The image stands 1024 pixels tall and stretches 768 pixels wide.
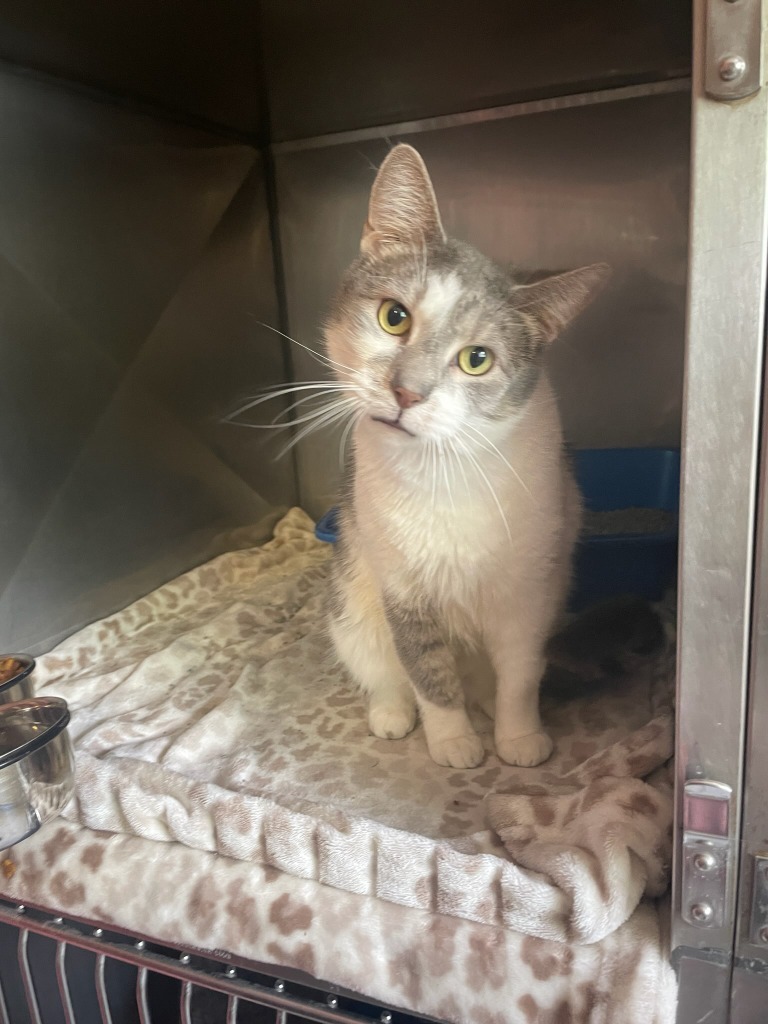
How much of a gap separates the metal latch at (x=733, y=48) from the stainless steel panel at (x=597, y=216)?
3.23 feet

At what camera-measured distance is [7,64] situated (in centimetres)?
122

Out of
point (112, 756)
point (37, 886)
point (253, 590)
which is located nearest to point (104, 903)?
point (37, 886)

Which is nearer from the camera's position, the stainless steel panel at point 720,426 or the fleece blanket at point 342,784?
the stainless steel panel at point 720,426

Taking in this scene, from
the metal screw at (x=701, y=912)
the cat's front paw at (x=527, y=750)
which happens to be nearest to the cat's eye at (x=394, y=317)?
the cat's front paw at (x=527, y=750)

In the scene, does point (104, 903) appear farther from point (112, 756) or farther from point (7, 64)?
point (7, 64)

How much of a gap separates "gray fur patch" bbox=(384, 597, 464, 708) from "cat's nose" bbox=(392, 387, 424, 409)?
0.31 meters

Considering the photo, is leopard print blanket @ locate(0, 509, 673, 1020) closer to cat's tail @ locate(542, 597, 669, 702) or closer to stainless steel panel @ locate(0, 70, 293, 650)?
cat's tail @ locate(542, 597, 669, 702)

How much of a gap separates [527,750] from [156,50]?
1429mm

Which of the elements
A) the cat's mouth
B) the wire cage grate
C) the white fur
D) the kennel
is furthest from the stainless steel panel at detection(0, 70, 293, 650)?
the cat's mouth

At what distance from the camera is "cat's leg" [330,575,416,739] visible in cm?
114

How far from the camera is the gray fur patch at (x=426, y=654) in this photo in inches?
40.6

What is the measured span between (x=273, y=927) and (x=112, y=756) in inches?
14.5

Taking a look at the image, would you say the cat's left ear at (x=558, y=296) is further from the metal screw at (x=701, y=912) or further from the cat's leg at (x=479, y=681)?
the metal screw at (x=701, y=912)

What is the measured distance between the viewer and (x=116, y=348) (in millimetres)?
1491
